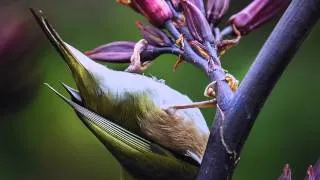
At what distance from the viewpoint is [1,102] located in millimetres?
1209

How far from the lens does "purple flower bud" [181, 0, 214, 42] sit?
0.55m

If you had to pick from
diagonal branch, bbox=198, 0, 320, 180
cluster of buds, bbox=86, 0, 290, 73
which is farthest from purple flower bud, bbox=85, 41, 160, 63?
diagonal branch, bbox=198, 0, 320, 180

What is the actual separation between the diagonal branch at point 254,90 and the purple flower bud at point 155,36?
4.1 inches

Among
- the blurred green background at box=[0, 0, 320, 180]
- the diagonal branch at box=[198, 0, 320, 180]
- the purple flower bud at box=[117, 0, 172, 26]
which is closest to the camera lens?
the diagonal branch at box=[198, 0, 320, 180]

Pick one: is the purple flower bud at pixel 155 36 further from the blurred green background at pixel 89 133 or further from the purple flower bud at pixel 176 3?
the blurred green background at pixel 89 133

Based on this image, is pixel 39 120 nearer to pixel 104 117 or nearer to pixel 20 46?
pixel 20 46

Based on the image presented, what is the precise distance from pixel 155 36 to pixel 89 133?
770 millimetres

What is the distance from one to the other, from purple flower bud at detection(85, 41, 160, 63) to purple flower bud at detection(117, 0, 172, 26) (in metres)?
0.02

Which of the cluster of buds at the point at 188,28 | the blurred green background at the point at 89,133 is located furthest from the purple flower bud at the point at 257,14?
the blurred green background at the point at 89,133

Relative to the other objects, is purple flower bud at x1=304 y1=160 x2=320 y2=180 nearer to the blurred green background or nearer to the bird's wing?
the bird's wing

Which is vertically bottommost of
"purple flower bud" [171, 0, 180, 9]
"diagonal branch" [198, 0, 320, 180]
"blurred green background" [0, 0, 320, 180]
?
"blurred green background" [0, 0, 320, 180]

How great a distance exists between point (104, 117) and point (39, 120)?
801mm

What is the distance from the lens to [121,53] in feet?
2.00

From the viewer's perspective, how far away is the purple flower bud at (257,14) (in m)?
0.58
